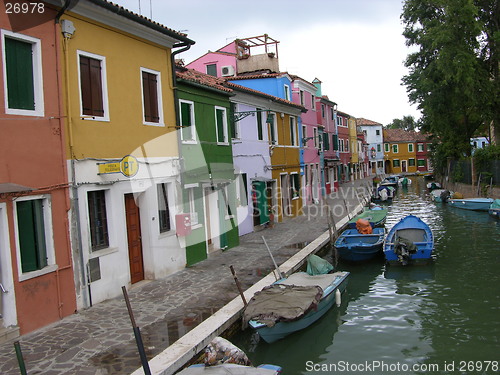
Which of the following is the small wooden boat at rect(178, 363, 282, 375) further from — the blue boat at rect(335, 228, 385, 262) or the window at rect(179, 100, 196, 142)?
the blue boat at rect(335, 228, 385, 262)

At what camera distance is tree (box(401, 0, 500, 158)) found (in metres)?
27.8

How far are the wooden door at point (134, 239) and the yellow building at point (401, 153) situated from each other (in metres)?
71.6

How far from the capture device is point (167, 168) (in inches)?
493

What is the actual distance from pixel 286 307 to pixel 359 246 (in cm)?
690

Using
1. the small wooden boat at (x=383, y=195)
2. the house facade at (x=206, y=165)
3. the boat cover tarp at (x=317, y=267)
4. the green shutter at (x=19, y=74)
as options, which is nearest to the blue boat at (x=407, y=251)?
the boat cover tarp at (x=317, y=267)

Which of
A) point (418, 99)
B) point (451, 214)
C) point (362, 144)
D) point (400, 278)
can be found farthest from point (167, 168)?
point (362, 144)

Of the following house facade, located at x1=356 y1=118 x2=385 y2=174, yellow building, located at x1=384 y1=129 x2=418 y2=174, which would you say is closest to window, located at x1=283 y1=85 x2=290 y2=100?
house facade, located at x1=356 y1=118 x2=385 y2=174

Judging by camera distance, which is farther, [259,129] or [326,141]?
[326,141]

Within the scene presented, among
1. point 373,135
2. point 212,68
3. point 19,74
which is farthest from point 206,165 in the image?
point 373,135

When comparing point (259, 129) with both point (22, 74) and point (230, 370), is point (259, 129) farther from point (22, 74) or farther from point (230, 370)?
point (230, 370)

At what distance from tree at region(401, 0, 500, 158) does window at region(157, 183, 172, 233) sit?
2237cm

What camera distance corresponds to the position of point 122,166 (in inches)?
376

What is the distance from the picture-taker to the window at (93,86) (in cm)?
969

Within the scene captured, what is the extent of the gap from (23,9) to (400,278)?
12.3 m
